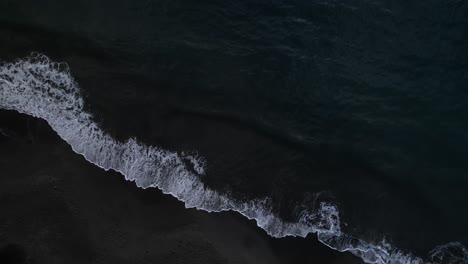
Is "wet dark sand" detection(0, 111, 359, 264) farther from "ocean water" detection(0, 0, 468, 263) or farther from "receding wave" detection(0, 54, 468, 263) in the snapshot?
"ocean water" detection(0, 0, 468, 263)

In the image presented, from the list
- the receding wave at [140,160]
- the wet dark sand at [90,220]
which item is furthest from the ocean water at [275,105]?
the wet dark sand at [90,220]

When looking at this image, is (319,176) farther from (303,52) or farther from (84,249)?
A: (84,249)

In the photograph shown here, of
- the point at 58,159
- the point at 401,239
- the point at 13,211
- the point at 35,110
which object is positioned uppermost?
the point at 35,110

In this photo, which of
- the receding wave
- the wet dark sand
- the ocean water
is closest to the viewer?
the wet dark sand

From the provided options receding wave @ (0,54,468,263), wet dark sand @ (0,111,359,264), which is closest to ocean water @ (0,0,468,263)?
receding wave @ (0,54,468,263)

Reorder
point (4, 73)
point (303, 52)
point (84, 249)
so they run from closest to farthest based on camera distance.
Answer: point (84, 249)
point (4, 73)
point (303, 52)

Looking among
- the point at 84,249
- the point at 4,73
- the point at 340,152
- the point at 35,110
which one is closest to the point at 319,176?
the point at 340,152

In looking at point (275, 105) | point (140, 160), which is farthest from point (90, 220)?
point (275, 105)
